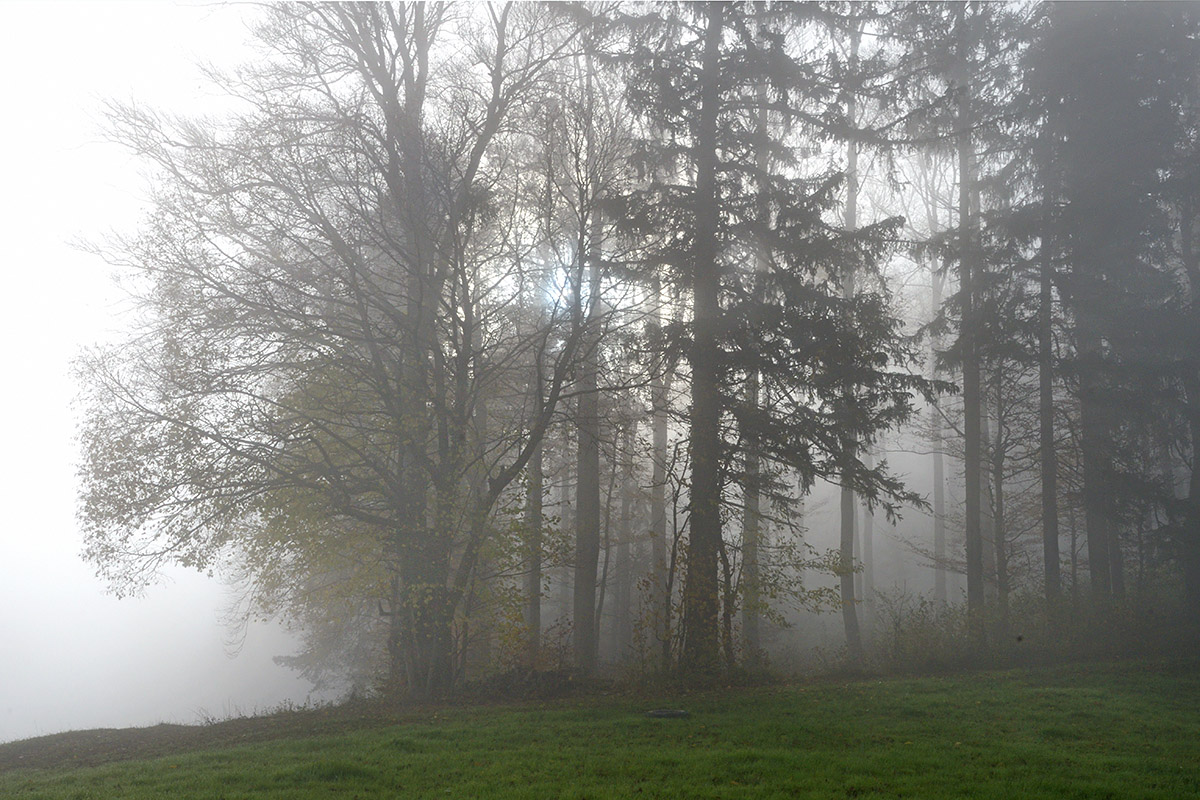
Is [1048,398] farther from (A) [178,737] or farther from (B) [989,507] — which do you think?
(A) [178,737]

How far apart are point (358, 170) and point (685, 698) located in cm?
925

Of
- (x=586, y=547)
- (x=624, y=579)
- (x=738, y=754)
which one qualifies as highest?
(x=586, y=547)

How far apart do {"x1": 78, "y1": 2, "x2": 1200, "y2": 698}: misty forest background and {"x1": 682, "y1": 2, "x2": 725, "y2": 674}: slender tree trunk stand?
6 centimetres

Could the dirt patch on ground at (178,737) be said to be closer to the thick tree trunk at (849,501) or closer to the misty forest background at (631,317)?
the misty forest background at (631,317)

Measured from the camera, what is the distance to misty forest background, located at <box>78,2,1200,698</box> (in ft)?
37.6

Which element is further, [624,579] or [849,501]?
[624,579]

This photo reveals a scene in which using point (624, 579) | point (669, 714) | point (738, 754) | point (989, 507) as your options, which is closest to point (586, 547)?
point (669, 714)

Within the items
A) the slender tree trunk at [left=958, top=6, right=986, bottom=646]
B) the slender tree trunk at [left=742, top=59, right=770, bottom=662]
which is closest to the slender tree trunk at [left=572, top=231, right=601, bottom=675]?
the slender tree trunk at [left=742, top=59, right=770, bottom=662]

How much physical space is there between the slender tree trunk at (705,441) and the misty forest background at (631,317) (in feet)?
0.19

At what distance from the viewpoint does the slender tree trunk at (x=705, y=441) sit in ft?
40.9

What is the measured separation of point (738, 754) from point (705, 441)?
5.94 m

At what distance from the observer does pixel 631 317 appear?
15055 millimetres

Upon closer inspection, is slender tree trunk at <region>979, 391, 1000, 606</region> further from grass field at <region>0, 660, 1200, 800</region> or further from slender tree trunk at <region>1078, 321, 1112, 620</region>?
grass field at <region>0, 660, 1200, 800</region>

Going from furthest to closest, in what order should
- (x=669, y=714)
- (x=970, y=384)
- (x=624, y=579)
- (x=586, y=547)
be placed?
1. (x=624, y=579)
2. (x=970, y=384)
3. (x=586, y=547)
4. (x=669, y=714)
